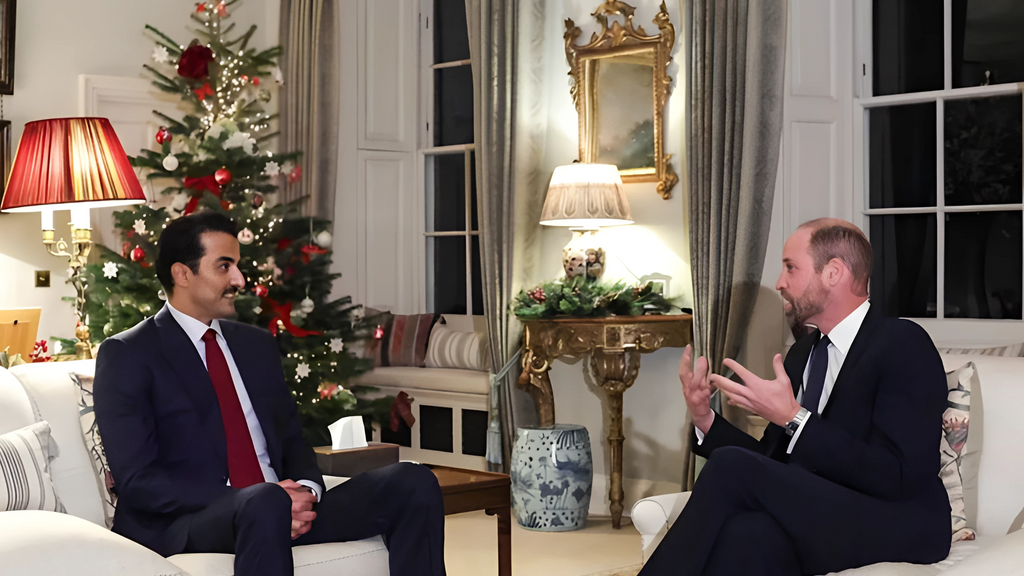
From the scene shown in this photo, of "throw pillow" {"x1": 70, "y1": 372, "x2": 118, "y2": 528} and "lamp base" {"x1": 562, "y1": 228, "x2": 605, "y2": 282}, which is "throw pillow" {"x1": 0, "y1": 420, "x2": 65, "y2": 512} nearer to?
"throw pillow" {"x1": 70, "y1": 372, "x2": 118, "y2": 528}

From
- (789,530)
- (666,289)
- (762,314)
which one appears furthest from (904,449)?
(666,289)

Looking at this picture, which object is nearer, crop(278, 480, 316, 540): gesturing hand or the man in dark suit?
the man in dark suit

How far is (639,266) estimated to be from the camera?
5176mm

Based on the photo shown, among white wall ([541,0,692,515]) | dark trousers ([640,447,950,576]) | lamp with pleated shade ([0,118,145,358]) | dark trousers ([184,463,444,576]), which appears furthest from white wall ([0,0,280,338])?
dark trousers ([640,447,950,576])

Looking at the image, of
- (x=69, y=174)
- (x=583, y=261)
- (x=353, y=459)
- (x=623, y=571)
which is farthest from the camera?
(x=583, y=261)

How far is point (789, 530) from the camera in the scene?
226 cm

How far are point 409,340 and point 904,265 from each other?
9.38 ft

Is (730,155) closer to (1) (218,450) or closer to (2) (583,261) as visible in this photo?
(2) (583,261)

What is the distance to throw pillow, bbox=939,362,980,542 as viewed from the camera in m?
2.50

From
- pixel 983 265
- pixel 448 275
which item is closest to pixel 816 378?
pixel 983 265

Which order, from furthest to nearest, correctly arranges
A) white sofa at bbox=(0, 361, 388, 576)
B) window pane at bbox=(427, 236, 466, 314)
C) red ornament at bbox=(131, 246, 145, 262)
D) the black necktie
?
window pane at bbox=(427, 236, 466, 314)
red ornament at bbox=(131, 246, 145, 262)
the black necktie
white sofa at bbox=(0, 361, 388, 576)

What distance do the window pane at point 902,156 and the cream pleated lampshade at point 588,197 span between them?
3.68 ft

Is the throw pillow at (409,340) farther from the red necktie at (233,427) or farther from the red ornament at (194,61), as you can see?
the red necktie at (233,427)

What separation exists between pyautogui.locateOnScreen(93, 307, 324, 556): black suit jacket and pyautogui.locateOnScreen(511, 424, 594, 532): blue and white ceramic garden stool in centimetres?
212
